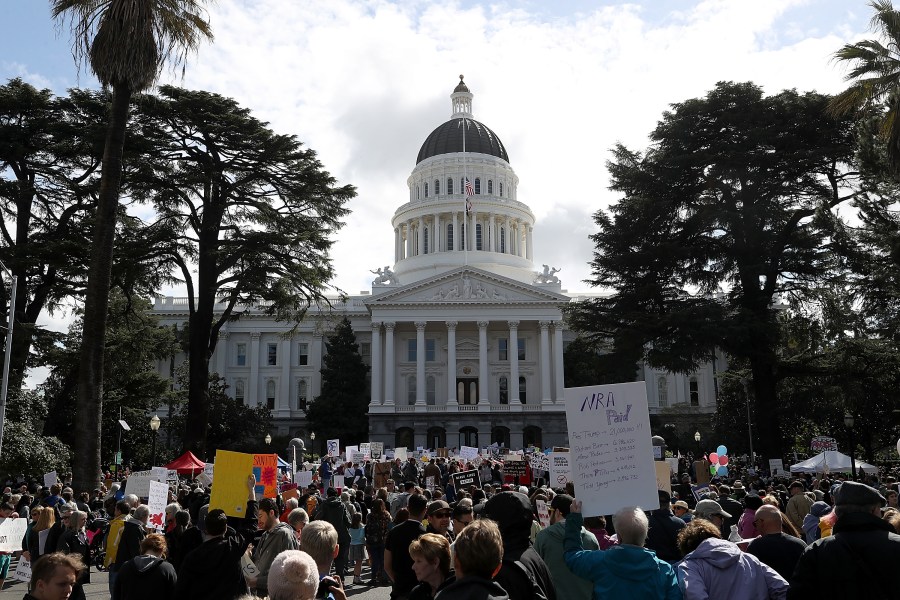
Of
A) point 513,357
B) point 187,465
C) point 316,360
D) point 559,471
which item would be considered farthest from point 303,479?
point 316,360

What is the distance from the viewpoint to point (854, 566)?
5180 millimetres

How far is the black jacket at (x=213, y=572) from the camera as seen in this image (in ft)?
21.6

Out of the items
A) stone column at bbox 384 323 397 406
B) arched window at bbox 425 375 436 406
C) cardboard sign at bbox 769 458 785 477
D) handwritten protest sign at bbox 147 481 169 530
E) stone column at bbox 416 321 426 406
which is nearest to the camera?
handwritten protest sign at bbox 147 481 169 530

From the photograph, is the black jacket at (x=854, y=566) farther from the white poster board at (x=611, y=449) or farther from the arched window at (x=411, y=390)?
the arched window at (x=411, y=390)

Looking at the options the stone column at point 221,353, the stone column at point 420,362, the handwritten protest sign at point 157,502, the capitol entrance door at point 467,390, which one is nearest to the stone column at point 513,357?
the capitol entrance door at point 467,390

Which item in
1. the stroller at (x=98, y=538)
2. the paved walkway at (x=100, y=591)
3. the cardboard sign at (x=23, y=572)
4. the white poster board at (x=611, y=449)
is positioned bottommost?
the paved walkway at (x=100, y=591)

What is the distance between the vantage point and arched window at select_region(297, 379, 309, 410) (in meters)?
80.4

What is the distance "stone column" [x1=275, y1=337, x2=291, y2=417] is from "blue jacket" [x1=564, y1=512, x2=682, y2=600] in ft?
247

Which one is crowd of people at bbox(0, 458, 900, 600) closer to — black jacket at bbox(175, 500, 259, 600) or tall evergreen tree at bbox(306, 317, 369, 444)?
black jacket at bbox(175, 500, 259, 600)

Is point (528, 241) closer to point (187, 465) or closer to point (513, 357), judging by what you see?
point (513, 357)

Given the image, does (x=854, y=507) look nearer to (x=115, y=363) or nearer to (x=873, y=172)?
(x=873, y=172)

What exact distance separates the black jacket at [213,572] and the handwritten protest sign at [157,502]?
649cm

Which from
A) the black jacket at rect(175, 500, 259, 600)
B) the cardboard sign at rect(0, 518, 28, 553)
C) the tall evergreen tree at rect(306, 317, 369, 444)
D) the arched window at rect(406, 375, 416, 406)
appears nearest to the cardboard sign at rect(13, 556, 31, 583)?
the cardboard sign at rect(0, 518, 28, 553)

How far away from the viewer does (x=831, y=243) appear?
108 ft
